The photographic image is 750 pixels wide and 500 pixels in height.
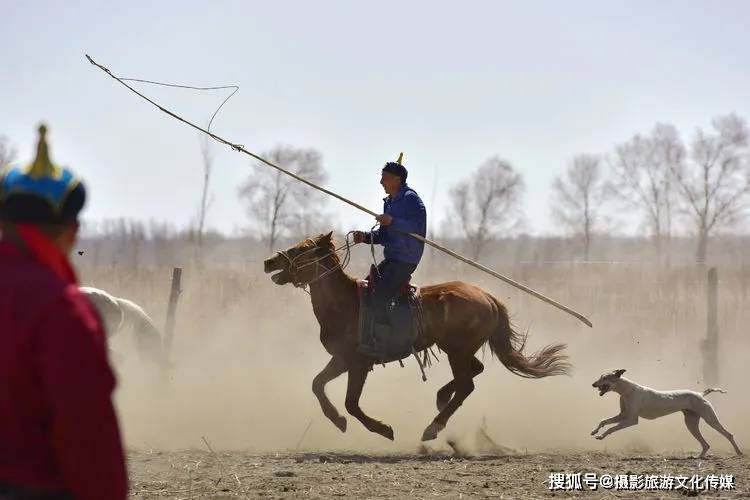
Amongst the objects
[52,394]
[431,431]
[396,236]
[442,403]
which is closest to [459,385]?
[442,403]

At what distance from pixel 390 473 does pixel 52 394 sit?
6.39 m

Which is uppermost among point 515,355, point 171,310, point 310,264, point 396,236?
point 396,236

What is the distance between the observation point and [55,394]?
2.29 m

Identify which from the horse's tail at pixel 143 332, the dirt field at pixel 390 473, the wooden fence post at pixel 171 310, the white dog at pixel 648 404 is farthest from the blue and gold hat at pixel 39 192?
the wooden fence post at pixel 171 310

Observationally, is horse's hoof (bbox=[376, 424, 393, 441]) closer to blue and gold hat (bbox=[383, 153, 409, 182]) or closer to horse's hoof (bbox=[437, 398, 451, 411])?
horse's hoof (bbox=[437, 398, 451, 411])

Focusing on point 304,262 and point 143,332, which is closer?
point 304,262

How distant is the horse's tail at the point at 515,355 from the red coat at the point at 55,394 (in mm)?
9318

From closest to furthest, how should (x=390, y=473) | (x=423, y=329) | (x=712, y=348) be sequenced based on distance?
(x=390, y=473)
(x=423, y=329)
(x=712, y=348)

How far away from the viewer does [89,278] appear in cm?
2369

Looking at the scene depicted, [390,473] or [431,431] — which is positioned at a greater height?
[431,431]

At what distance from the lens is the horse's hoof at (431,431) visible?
35.7 ft

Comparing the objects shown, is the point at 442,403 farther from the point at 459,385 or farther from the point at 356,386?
the point at 356,386

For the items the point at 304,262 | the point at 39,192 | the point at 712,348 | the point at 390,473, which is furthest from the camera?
the point at 712,348

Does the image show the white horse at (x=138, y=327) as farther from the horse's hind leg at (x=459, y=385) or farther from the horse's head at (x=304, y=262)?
the horse's hind leg at (x=459, y=385)
